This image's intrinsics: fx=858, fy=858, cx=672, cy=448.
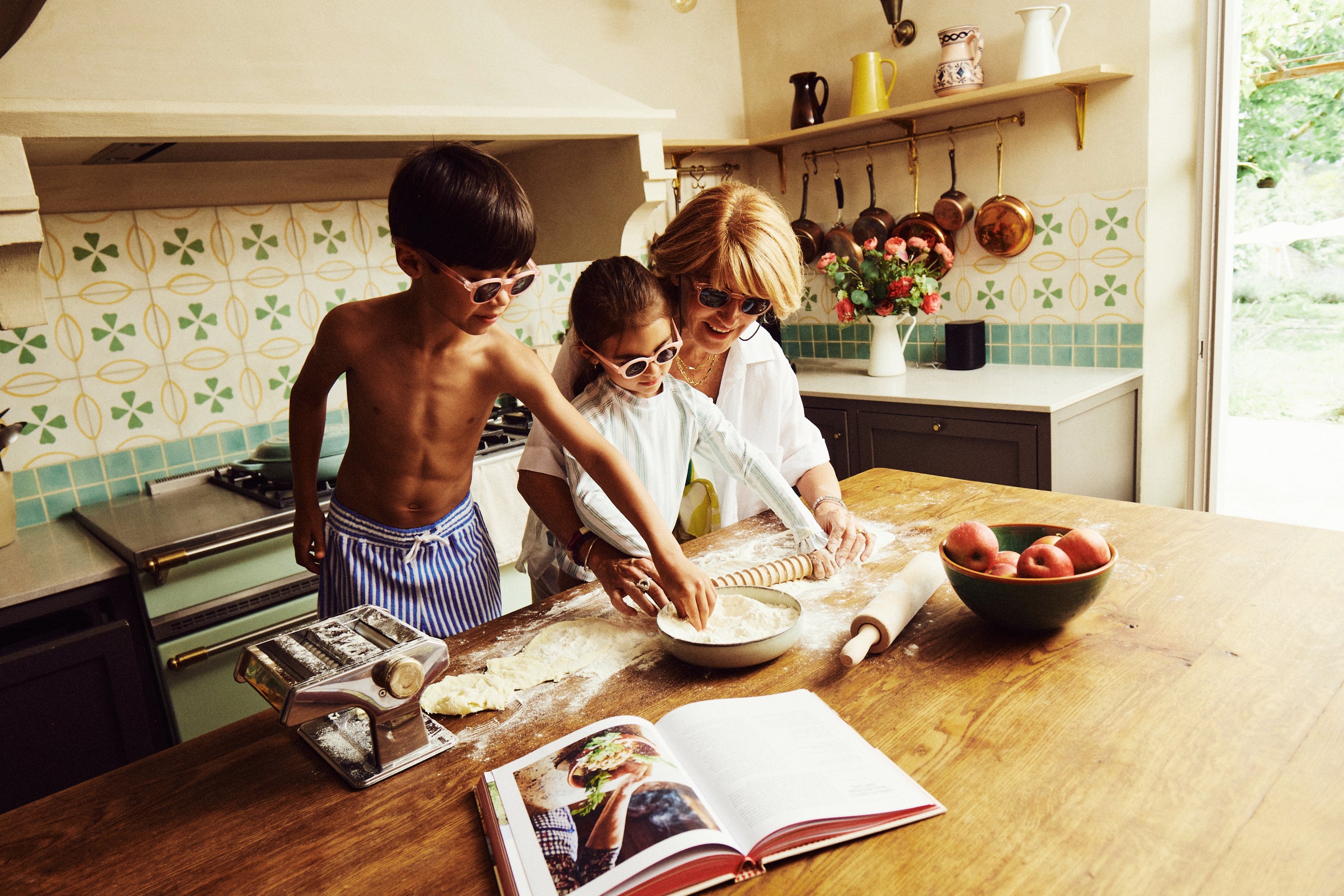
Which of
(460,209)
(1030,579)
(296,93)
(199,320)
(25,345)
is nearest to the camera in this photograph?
(1030,579)

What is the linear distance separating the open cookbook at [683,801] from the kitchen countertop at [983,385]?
1.83 meters

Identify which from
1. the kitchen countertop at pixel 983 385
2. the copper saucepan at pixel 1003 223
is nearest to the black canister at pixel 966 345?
the kitchen countertop at pixel 983 385

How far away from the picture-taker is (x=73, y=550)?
6.30 feet

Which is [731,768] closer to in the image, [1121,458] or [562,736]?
[562,736]

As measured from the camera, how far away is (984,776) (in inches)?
31.9

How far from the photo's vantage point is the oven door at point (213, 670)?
1885 mm

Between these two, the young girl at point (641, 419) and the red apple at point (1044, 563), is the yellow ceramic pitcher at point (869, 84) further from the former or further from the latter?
the red apple at point (1044, 563)

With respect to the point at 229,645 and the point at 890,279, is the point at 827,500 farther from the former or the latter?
the point at 890,279

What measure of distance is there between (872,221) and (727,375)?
6.15 ft

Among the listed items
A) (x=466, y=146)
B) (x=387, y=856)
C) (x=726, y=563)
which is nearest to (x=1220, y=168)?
(x=726, y=563)

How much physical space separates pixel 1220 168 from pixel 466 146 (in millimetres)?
2410

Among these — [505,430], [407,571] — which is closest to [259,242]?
[505,430]

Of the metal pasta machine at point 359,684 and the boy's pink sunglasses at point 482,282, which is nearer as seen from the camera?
the metal pasta machine at point 359,684

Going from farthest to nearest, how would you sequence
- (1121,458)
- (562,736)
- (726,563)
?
1. (1121,458)
2. (726,563)
3. (562,736)
